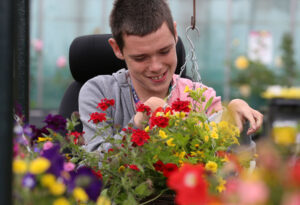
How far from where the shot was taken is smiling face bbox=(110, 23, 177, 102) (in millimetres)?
1447

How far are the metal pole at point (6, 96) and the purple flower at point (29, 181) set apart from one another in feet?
0.17

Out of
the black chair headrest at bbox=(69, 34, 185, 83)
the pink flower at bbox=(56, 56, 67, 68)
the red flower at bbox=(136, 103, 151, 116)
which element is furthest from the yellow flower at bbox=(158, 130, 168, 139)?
the pink flower at bbox=(56, 56, 67, 68)

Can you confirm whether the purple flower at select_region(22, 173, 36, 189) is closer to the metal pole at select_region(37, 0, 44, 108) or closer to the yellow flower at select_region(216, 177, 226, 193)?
the yellow flower at select_region(216, 177, 226, 193)

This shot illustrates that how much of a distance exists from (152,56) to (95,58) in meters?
0.71

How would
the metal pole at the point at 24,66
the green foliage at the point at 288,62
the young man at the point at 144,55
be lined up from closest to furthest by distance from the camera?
the metal pole at the point at 24,66 → the young man at the point at 144,55 → the green foliage at the point at 288,62

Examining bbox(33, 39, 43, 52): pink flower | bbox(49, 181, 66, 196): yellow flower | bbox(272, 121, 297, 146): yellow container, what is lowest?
bbox(272, 121, 297, 146): yellow container

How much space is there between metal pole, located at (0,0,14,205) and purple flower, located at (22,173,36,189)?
53mm

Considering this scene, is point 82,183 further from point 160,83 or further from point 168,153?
point 160,83

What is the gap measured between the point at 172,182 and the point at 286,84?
6.80 metres

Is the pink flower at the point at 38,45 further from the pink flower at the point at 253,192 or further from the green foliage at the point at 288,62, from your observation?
the pink flower at the point at 253,192

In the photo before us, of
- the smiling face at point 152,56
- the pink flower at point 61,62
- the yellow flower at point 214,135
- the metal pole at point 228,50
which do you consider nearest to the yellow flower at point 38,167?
the yellow flower at point 214,135

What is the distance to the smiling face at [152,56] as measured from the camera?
145 centimetres

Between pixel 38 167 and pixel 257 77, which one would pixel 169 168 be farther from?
pixel 257 77

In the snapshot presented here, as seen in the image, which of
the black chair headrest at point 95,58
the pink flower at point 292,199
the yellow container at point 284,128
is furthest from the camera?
the yellow container at point 284,128
